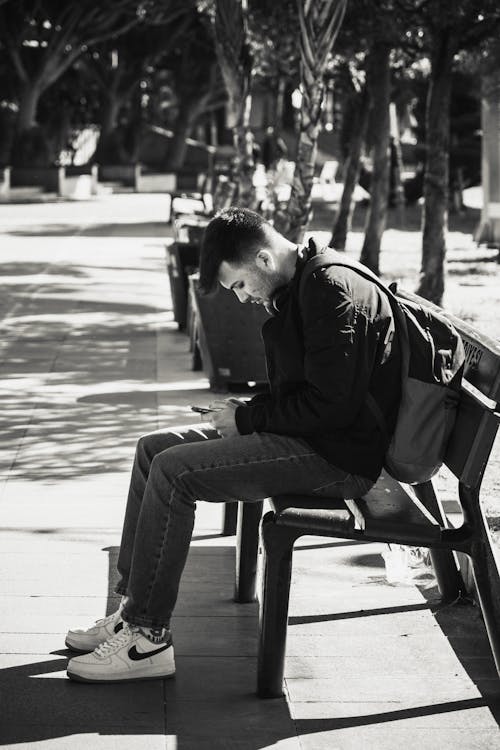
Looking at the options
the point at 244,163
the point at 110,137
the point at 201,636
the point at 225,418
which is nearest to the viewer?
the point at 225,418

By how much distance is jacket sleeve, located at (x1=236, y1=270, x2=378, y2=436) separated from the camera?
A: 3.71 metres

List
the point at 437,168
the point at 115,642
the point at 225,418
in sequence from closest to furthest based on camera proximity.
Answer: the point at 115,642
the point at 225,418
the point at 437,168

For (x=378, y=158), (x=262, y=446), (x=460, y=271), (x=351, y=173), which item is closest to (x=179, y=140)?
(x=351, y=173)

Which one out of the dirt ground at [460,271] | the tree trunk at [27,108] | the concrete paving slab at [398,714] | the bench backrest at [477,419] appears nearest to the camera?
the concrete paving slab at [398,714]

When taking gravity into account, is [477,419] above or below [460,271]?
above

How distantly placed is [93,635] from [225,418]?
0.79 metres

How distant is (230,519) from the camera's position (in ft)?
17.8

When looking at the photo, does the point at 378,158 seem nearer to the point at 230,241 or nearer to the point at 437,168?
the point at 437,168

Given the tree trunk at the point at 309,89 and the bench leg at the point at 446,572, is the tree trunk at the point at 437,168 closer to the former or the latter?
the tree trunk at the point at 309,89

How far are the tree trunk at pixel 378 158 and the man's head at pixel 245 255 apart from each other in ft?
40.7

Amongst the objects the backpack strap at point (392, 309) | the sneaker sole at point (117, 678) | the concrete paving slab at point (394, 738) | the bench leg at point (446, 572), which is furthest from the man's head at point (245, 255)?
the concrete paving slab at point (394, 738)

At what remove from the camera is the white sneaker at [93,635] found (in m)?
4.02

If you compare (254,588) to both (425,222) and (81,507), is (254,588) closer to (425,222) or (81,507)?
(81,507)

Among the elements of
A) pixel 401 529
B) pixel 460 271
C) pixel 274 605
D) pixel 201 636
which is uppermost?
pixel 401 529
